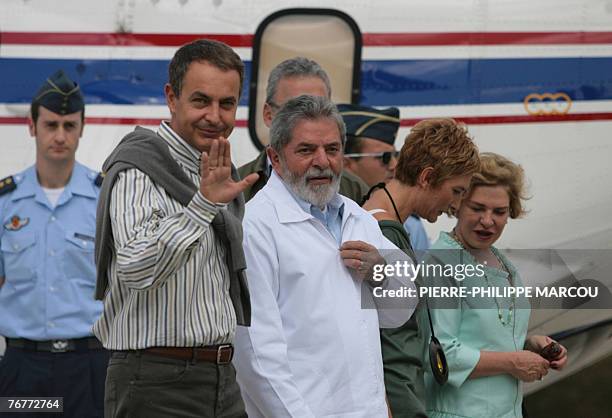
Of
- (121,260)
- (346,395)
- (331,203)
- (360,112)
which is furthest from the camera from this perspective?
(360,112)

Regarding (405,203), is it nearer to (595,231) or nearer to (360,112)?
(360,112)

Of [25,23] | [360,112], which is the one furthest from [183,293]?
[25,23]

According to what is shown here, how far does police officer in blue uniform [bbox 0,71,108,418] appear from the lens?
5238 millimetres

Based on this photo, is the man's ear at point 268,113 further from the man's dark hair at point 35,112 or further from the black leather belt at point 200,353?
the black leather belt at point 200,353

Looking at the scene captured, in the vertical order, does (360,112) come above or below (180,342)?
above

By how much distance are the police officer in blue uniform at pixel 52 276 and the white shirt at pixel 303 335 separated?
2084 mm

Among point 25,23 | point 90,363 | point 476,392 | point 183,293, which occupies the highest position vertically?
point 25,23

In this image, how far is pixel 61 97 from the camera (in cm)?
584

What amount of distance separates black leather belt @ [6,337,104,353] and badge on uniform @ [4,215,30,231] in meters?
0.58

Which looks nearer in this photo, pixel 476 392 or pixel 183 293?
pixel 183 293

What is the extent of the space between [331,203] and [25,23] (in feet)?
10.5

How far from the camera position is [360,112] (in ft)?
18.4

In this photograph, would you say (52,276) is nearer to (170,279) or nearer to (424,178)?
(424,178)

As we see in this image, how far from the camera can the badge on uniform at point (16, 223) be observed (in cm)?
549
